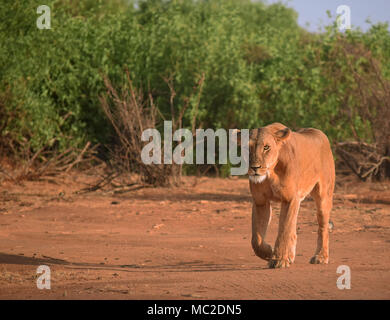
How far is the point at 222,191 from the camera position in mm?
15227

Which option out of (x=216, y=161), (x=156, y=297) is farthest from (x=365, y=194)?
(x=156, y=297)

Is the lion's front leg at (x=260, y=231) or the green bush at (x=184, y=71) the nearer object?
the lion's front leg at (x=260, y=231)

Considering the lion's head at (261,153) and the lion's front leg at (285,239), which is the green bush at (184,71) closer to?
the lion's front leg at (285,239)

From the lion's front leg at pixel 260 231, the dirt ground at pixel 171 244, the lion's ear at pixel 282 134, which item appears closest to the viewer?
the dirt ground at pixel 171 244

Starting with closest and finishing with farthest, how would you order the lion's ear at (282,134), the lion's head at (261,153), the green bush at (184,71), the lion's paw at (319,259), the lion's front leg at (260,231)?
the lion's head at (261,153) < the lion's ear at (282,134) < the lion's front leg at (260,231) < the lion's paw at (319,259) < the green bush at (184,71)

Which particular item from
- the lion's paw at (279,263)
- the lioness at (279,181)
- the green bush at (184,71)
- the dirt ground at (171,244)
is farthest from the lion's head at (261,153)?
the green bush at (184,71)

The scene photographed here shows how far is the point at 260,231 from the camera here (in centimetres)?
702

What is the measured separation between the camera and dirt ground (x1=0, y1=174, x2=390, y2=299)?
6.09 meters

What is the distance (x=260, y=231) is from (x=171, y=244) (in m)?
2.35

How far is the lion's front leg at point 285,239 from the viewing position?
6815 millimetres

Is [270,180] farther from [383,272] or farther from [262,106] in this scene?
[262,106]

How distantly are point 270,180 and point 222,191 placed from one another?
8461 mm

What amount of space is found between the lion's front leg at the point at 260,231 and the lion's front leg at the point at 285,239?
14 centimetres

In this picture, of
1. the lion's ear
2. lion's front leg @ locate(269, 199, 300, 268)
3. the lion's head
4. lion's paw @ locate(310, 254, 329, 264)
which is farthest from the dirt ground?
the lion's ear
